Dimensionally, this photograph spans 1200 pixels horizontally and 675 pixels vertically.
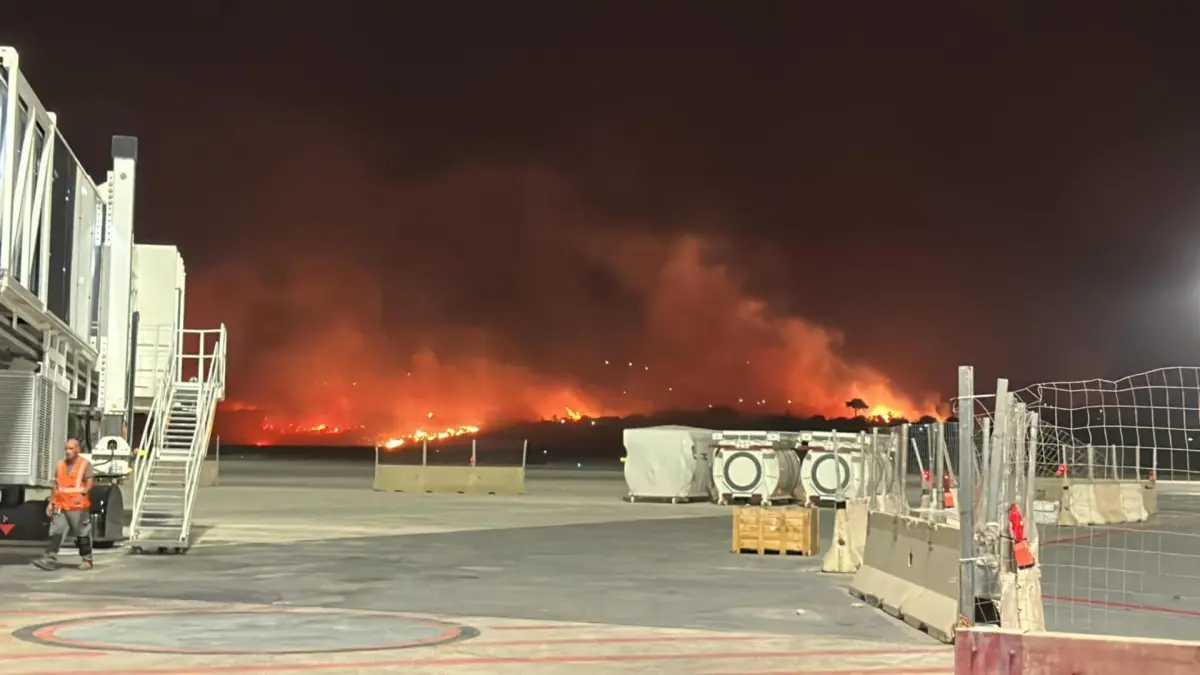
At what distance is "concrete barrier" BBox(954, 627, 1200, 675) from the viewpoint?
740 centimetres

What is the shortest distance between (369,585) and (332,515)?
13.9m

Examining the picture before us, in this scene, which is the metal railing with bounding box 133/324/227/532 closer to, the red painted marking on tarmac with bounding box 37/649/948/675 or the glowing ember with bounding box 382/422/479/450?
the red painted marking on tarmac with bounding box 37/649/948/675

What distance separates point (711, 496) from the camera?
3788cm

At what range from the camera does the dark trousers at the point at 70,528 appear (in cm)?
1638

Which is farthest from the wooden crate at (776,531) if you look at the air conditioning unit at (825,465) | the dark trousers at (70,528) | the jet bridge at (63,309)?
the air conditioning unit at (825,465)

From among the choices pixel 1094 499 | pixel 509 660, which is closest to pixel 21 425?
pixel 509 660

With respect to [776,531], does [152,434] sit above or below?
above

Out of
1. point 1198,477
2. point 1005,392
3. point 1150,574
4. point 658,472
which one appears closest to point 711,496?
point 658,472

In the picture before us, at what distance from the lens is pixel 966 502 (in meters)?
9.63

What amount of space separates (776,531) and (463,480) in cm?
2240

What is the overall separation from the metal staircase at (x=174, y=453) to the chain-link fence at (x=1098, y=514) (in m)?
11.8

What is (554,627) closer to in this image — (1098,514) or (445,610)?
(445,610)

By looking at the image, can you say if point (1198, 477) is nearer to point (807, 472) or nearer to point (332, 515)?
point (807, 472)

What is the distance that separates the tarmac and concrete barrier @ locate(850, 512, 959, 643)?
219 millimetres
